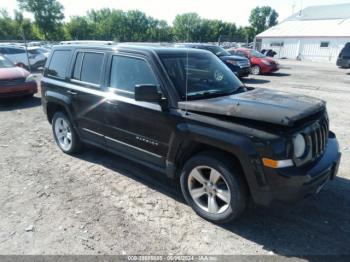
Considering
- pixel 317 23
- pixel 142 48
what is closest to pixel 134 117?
pixel 142 48

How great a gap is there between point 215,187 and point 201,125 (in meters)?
0.72

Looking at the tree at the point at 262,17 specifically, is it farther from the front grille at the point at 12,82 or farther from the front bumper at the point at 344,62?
the front grille at the point at 12,82

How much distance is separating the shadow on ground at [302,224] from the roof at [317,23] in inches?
1341

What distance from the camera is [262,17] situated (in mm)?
109375

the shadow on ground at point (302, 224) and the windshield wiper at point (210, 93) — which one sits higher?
the windshield wiper at point (210, 93)

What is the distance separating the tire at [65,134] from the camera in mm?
5262

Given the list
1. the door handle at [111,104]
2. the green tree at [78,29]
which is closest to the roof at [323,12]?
the door handle at [111,104]

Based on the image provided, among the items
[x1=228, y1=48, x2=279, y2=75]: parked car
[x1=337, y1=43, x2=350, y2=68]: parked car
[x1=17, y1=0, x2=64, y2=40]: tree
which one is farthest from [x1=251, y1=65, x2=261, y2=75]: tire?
[x1=17, y1=0, x2=64, y2=40]: tree

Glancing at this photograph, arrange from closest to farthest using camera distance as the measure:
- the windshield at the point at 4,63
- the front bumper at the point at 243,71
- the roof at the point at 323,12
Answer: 1. the windshield at the point at 4,63
2. the front bumper at the point at 243,71
3. the roof at the point at 323,12

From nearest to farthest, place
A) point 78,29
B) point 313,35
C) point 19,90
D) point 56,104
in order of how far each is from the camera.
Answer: point 56,104, point 19,90, point 313,35, point 78,29

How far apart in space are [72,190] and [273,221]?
8.85 ft

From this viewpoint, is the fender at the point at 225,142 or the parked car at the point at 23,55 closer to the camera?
the fender at the point at 225,142

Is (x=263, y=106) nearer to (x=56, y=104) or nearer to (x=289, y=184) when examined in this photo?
(x=289, y=184)

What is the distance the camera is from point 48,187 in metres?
4.32
